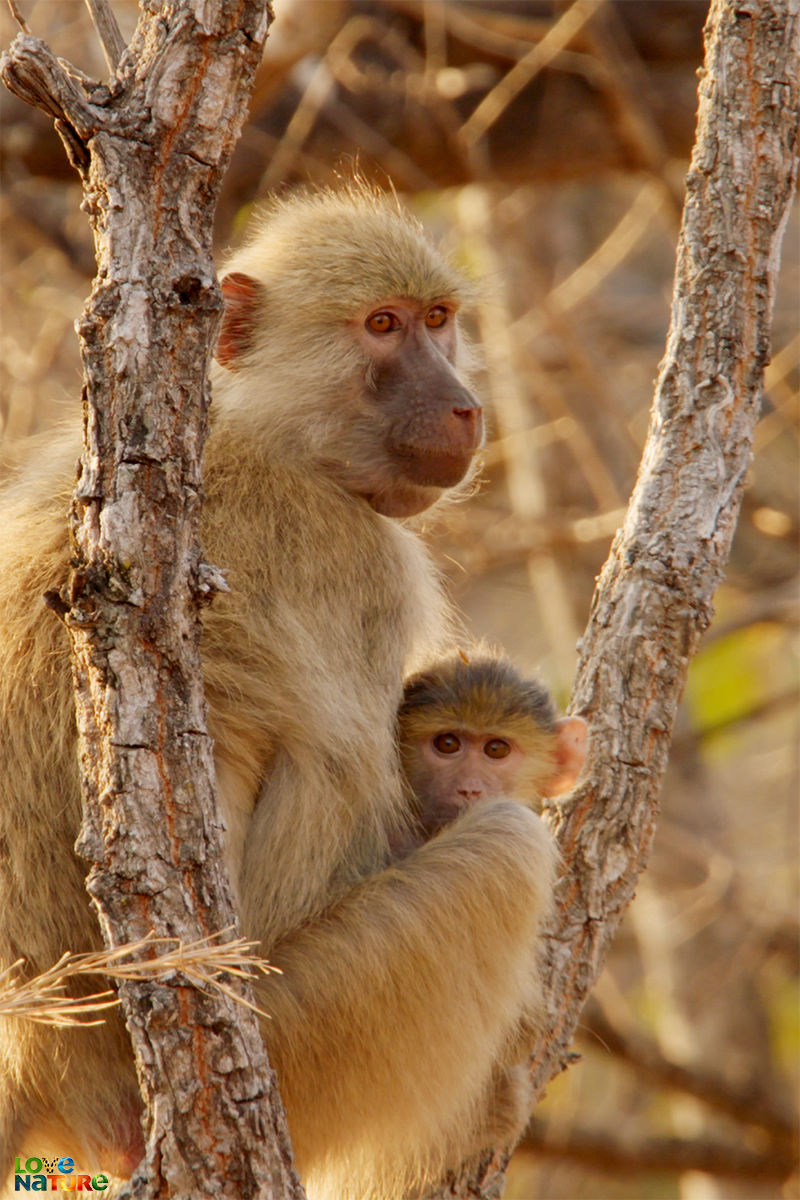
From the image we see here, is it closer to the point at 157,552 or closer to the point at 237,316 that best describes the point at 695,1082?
the point at 237,316

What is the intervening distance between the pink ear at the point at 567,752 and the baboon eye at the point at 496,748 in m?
0.16

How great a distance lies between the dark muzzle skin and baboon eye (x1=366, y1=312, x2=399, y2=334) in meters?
0.12

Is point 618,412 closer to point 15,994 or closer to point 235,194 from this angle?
point 235,194

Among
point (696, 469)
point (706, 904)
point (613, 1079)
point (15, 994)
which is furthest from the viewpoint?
point (613, 1079)

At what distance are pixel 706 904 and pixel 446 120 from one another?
3.92m

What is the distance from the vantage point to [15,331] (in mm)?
7230

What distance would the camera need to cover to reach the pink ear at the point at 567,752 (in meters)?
3.73

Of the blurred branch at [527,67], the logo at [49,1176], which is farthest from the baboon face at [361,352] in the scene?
the blurred branch at [527,67]

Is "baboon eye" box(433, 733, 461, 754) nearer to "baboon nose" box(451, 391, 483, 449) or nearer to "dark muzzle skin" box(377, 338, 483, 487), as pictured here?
"dark muzzle skin" box(377, 338, 483, 487)

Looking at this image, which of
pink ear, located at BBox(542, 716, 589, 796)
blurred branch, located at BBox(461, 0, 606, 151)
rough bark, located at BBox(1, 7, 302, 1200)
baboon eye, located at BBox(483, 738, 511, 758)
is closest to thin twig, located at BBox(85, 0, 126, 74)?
rough bark, located at BBox(1, 7, 302, 1200)

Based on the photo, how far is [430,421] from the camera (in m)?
3.75

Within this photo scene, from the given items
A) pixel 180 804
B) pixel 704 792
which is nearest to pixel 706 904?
pixel 704 792

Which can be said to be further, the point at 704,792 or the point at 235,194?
the point at 704,792

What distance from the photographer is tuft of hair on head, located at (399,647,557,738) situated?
3973 millimetres
